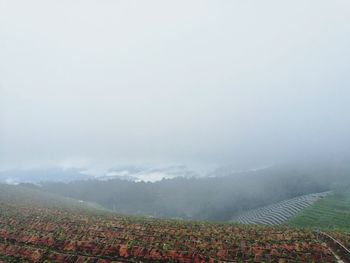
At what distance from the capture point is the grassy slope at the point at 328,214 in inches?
2268

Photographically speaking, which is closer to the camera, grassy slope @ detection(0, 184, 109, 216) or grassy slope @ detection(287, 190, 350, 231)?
grassy slope @ detection(287, 190, 350, 231)

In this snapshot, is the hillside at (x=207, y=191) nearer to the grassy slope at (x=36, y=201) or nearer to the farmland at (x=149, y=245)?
the grassy slope at (x=36, y=201)

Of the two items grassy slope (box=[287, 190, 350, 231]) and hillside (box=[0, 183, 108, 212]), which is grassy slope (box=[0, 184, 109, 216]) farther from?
grassy slope (box=[287, 190, 350, 231])

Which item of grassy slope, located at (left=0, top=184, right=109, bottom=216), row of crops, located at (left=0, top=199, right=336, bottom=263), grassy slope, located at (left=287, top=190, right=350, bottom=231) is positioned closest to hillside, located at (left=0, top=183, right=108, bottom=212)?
grassy slope, located at (left=0, top=184, right=109, bottom=216)

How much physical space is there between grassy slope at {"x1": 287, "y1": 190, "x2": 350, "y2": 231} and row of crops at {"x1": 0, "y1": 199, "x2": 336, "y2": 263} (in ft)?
102

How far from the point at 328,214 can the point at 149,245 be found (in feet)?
184

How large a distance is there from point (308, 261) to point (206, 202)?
127263mm

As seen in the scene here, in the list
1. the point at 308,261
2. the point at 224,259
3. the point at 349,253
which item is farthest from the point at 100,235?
the point at 349,253

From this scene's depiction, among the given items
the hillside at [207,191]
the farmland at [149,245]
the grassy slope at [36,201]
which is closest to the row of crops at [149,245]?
the farmland at [149,245]

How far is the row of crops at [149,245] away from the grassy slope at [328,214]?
31195 mm

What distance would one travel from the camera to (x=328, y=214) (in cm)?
6669

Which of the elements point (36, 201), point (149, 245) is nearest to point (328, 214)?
point (149, 245)

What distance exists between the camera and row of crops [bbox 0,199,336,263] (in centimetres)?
2177

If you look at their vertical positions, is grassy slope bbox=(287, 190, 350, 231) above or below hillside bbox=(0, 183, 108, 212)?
below
